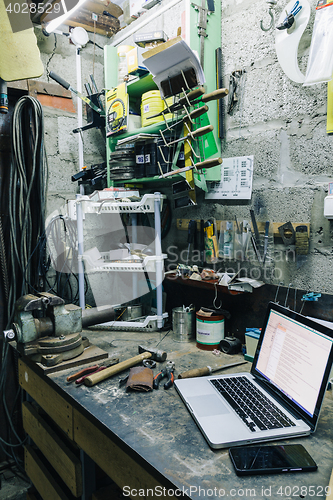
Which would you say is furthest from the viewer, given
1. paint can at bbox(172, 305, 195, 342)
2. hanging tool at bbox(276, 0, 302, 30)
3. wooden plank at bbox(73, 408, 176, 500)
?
paint can at bbox(172, 305, 195, 342)

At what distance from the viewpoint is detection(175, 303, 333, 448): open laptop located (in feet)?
3.10

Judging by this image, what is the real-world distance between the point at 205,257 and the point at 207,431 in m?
1.02

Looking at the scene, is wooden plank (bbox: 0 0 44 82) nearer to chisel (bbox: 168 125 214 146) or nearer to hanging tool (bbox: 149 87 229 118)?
hanging tool (bbox: 149 87 229 118)

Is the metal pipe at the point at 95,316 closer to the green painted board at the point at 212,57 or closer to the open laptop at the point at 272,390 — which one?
the open laptop at the point at 272,390

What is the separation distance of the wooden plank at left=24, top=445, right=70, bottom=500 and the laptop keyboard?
0.83 metres

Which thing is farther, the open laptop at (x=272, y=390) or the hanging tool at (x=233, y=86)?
the hanging tool at (x=233, y=86)

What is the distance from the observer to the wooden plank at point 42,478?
1446 mm

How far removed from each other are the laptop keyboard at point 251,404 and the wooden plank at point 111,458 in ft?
1.05

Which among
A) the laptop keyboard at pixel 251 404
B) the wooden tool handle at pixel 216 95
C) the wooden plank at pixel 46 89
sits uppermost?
the wooden plank at pixel 46 89

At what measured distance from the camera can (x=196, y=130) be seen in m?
1.61

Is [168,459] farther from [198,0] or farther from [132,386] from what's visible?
[198,0]

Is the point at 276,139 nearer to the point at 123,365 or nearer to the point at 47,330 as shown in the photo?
the point at 123,365

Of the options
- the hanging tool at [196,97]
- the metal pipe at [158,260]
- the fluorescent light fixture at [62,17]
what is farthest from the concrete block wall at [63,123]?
the hanging tool at [196,97]

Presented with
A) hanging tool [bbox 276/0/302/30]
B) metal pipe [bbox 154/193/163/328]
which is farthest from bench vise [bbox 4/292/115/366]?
hanging tool [bbox 276/0/302/30]
